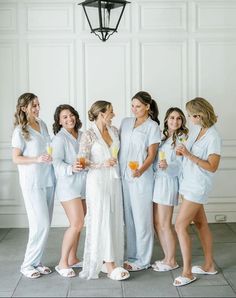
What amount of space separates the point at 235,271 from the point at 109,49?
10.8 ft

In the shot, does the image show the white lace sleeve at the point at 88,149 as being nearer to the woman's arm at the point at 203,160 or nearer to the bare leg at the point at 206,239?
the woman's arm at the point at 203,160

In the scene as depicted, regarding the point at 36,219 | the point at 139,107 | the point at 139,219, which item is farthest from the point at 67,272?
the point at 139,107

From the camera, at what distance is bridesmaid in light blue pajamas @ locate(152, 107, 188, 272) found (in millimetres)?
4625

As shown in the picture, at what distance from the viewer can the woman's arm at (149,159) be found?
454 centimetres

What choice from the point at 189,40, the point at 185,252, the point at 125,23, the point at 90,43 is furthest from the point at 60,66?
the point at 185,252

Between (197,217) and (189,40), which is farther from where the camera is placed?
(189,40)

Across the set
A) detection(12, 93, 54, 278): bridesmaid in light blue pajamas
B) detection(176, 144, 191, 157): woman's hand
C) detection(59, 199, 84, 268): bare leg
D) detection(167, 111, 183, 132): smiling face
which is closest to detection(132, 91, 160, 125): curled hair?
detection(167, 111, 183, 132): smiling face

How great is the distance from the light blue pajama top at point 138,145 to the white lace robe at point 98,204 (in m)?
0.26

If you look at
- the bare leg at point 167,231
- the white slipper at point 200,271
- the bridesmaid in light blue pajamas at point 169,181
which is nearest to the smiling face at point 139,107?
the bridesmaid in light blue pajamas at point 169,181

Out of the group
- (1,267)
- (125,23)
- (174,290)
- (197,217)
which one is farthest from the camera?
(125,23)

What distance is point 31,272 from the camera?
4.50 m

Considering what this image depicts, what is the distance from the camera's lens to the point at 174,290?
417 cm

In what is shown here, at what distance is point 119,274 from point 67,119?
1.46 m

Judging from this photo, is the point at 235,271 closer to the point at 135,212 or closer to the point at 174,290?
the point at 174,290
